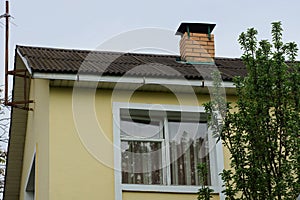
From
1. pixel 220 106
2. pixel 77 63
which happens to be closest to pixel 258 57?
pixel 220 106

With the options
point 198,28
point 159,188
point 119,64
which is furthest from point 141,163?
point 198,28

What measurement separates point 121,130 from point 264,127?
3.69m

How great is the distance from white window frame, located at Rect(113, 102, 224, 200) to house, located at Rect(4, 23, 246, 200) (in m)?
0.02

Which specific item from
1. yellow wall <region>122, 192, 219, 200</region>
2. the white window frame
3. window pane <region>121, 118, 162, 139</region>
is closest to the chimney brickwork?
the white window frame

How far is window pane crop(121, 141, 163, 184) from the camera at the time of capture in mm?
14008

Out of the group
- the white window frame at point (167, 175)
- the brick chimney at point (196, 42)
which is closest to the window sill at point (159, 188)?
the white window frame at point (167, 175)

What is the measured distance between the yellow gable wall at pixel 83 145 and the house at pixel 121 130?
0.02m

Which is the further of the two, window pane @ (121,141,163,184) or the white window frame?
window pane @ (121,141,163,184)

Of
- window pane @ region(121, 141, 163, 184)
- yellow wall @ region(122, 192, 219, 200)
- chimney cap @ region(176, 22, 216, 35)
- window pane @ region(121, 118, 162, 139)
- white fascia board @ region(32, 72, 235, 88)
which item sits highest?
chimney cap @ region(176, 22, 216, 35)

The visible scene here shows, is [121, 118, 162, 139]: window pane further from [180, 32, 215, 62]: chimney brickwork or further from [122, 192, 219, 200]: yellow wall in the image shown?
[180, 32, 215, 62]: chimney brickwork

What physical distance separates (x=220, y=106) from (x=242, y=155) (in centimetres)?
92

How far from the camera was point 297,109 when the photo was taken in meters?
11.4

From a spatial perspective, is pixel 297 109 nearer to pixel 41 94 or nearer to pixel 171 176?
pixel 171 176

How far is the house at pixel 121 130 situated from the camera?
1371 cm
